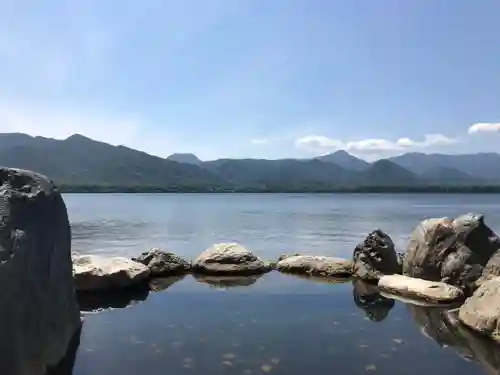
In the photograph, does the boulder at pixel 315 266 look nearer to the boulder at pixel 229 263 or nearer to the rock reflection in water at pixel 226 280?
the boulder at pixel 229 263

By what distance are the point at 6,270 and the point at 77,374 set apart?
2521 millimetres

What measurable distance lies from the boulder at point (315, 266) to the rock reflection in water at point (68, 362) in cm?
976

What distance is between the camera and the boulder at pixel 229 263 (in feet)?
59.3

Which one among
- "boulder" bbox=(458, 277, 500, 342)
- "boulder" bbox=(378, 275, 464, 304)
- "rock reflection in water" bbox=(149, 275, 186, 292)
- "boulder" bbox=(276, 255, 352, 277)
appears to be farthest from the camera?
"boulder" bbox=(276, 255, 352, 277)

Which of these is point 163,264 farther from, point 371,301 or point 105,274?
point 371,301

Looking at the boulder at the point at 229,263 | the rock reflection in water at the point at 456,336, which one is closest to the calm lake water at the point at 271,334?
the rock reflection in water at the point at 456,336

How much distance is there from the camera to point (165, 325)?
38.3 ft

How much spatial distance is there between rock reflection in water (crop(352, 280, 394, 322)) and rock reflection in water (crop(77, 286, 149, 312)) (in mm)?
6187

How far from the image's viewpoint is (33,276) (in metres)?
→ 8.27

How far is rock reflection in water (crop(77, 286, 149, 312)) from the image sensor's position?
13416 mm

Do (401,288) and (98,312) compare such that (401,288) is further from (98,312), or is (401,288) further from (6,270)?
(6,270)

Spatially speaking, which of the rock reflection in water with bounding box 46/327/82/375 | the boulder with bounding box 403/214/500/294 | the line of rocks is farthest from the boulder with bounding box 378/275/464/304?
the rock reflection in water with bounding box 46/327/82/375

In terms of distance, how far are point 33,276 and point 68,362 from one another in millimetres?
1958

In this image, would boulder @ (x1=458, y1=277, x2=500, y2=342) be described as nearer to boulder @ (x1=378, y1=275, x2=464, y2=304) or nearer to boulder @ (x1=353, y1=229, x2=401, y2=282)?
boulder @ (x1=378, y1=275, x2=464, y2=304)
